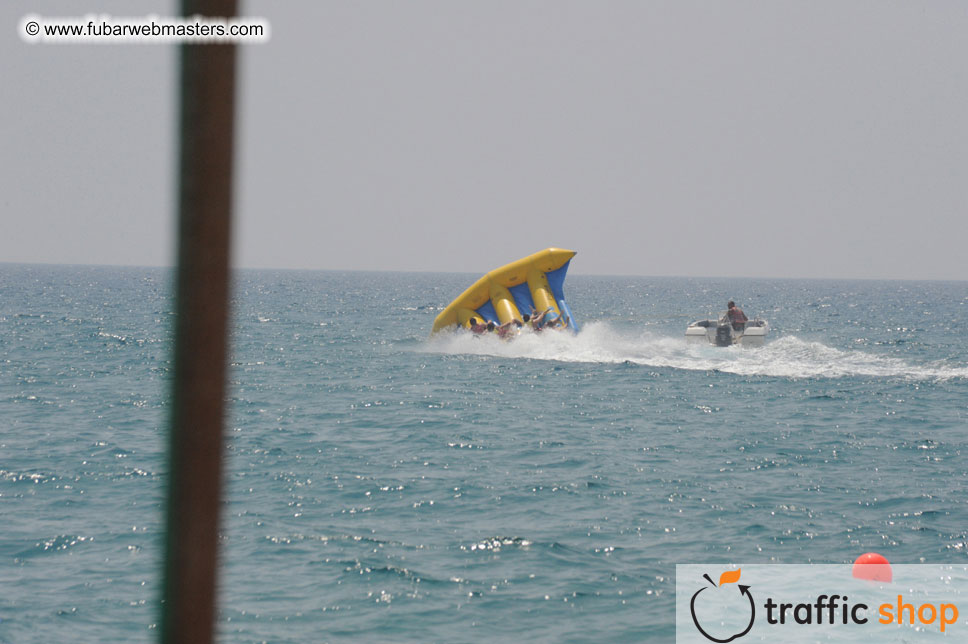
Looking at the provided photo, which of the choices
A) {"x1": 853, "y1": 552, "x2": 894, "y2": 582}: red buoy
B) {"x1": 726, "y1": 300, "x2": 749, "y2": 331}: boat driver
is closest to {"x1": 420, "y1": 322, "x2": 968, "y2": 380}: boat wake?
{"x1": 726, "y1": 300, "x2": 749, "y2": 331}: boat driver

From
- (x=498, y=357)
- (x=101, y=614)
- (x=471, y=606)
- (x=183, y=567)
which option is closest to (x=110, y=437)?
(x=101, y=614)

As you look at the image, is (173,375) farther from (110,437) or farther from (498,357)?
(498,357)

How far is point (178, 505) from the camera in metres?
1.66

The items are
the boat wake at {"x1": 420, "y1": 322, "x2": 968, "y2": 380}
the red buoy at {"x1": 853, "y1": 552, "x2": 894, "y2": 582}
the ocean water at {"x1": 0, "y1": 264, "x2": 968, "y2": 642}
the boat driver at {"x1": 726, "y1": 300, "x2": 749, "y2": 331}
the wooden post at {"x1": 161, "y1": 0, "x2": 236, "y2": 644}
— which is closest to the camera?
the wooden post at {"x1": 161, "y1": 0, "x2": 236, "y2": 644}

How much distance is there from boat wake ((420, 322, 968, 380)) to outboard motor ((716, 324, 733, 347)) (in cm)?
18

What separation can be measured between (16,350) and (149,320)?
1978 cm

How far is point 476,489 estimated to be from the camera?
37.9ft

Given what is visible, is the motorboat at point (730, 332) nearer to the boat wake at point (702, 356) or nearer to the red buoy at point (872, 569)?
the boat wake at point (702, 356)

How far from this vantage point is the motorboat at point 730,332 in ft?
86.6

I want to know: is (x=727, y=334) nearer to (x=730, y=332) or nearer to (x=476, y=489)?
(x=730, y=332)

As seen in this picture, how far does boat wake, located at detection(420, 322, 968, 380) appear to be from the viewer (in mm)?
24797

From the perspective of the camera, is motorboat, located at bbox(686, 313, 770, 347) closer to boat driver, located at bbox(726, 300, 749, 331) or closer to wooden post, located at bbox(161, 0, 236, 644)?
boat driver, located at bbox(726, 300, 749, 331)

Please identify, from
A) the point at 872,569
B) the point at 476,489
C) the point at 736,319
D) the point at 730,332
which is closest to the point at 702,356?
the point at 730,332

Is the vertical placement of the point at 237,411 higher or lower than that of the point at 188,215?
lower
